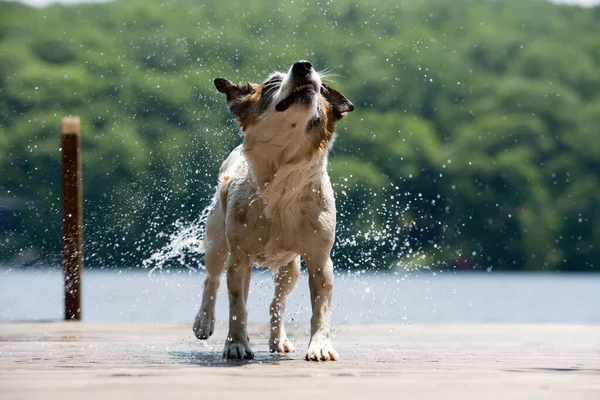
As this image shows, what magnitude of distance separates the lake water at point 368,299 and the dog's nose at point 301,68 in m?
7.19

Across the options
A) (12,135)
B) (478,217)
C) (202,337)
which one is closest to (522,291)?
(478,217)

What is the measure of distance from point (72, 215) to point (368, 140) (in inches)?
1237

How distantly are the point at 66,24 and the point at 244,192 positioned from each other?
145 ft

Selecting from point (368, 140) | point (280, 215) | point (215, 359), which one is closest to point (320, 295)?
point (280, 215)

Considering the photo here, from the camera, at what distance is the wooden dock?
4852 mm

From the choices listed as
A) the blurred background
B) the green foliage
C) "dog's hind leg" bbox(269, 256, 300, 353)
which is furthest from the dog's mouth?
the green foliage

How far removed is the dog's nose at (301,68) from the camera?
621 cm

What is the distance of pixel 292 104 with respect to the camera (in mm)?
6270

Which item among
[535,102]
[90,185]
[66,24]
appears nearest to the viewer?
[90,185]

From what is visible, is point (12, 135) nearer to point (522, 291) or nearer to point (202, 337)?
point (522, 291)

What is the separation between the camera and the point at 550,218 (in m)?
45.7

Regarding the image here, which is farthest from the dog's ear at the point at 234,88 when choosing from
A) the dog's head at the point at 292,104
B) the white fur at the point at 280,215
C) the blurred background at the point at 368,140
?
the blurred background at the point at 368,140

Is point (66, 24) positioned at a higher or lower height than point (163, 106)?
higher

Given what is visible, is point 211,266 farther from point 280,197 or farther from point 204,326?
point 280,197
